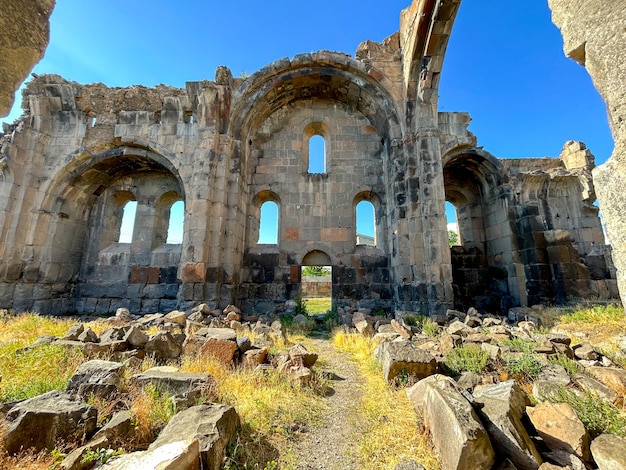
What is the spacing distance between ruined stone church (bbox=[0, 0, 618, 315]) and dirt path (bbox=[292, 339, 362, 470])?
13.5 ft

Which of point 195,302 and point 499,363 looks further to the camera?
point 195,302

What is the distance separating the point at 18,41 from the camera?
163 centimetres

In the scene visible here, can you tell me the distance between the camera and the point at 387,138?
8398 millimetres

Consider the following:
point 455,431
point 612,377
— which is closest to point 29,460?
point 455,431

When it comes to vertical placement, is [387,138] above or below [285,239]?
above

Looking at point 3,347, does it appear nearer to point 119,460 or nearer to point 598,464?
point 119,460

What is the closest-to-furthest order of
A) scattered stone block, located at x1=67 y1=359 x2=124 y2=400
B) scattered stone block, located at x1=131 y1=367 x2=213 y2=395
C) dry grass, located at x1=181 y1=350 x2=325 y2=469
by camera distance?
1. dry grass, located at x1=181 y1=350 x2=325 y2=469
2. scattered stone block, located at x1=67 y1=359 x2=124 y2=400
3. scattered stone block, located at x1=131 y1=367 x2=213 y2=395

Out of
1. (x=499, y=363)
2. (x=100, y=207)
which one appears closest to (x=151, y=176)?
(x=100, y=207)

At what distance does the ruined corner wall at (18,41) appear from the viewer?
5.19 feet

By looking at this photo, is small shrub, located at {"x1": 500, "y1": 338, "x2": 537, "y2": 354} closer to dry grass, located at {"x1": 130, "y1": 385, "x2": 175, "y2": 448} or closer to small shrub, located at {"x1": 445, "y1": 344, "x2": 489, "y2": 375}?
small shrub, located at {"x1": 445, "y1": 344, "x2": 489, "y2": 375}

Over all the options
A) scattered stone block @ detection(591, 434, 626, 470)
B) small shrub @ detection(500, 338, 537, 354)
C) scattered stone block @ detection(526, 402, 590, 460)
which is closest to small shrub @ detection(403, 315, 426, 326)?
small shrub @ detection(500, 338, 537, 354)

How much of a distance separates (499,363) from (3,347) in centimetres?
599

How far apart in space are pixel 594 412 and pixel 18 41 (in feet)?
15.2

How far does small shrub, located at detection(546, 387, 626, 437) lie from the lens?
1.92 meters
